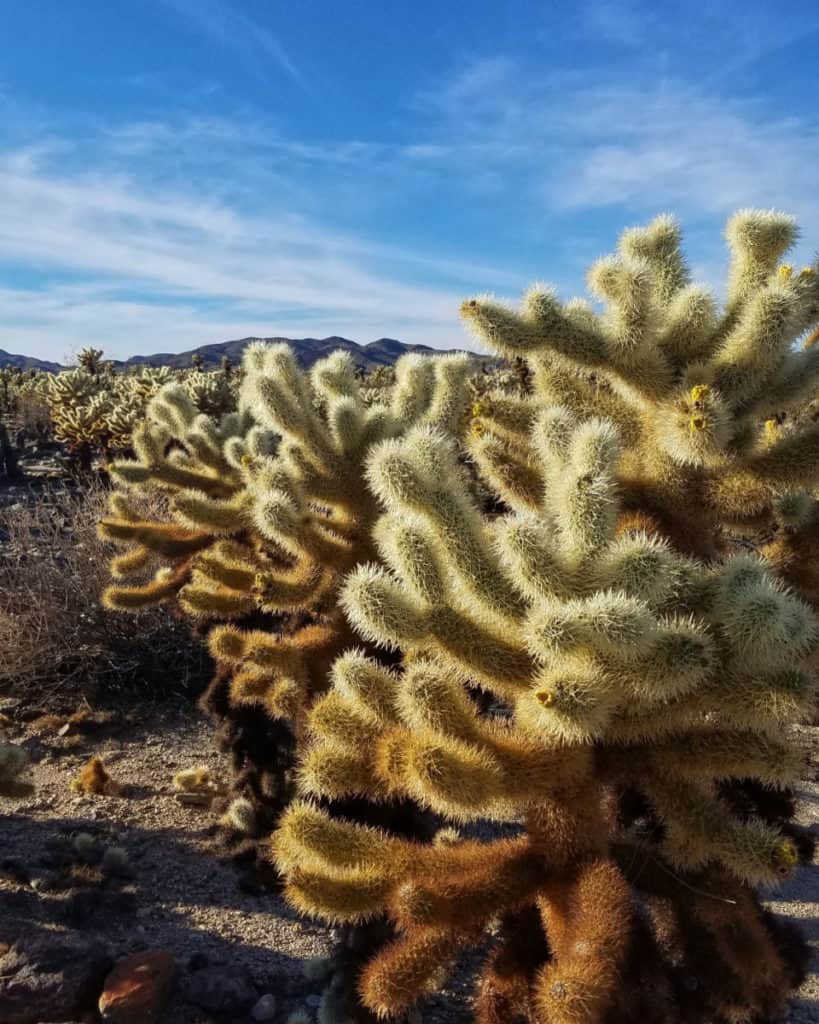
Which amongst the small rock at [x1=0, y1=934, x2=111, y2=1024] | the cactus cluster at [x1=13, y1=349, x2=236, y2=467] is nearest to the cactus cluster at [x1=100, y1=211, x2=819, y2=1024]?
the small rock at [x1=0, y1=934, x2=111, y2=1024]

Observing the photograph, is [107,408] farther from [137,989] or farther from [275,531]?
[137,989]

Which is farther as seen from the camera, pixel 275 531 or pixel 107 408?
pixel 107 408

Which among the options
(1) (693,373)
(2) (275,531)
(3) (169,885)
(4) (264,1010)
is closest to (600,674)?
(1) (693,373)

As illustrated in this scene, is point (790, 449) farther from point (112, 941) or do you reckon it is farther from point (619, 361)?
point (112, 941)

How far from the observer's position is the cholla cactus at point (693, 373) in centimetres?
287

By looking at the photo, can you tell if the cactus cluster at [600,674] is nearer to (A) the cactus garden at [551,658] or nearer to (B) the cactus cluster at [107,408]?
(A) the cactus garden at [551,658]

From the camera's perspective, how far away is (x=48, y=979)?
335 centimetres

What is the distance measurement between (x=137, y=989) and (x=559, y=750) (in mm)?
2160

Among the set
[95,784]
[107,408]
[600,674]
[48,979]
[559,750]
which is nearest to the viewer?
[600,674]

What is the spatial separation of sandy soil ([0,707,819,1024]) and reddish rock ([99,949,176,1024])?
10 cm

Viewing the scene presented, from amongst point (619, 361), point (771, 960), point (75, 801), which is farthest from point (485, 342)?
point (75, 801)

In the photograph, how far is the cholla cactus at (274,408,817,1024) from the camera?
83.5 inches

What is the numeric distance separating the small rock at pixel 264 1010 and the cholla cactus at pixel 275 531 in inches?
44.4

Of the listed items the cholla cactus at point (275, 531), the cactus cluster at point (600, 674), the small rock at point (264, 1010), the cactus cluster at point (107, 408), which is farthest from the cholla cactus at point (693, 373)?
the cactus cluster at point (107, 408)
